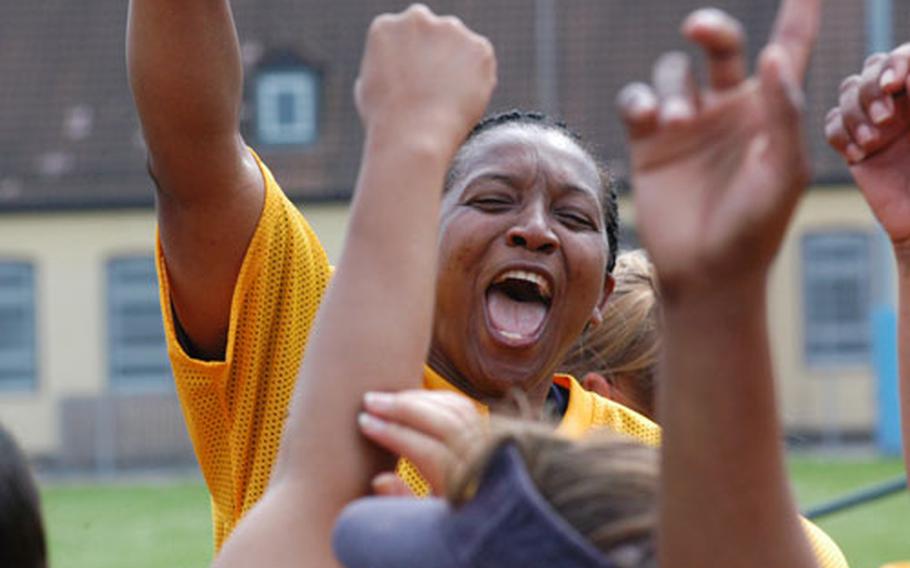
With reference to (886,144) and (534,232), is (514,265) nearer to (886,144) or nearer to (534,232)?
(534,232)

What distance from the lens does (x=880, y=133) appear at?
258 cm

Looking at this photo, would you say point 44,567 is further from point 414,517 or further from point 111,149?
point 111,149

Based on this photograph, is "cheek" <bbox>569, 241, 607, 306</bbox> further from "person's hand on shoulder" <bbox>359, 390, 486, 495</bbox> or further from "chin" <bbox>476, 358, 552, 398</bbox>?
"person's hand on shoulder" <bbox>359, 390, 486, 495</bbox>

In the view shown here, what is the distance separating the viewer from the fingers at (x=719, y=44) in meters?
1.79

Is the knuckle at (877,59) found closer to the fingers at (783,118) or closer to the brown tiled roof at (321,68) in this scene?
the fingers at (783,118)

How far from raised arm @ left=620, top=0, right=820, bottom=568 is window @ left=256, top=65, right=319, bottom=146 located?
107 feet

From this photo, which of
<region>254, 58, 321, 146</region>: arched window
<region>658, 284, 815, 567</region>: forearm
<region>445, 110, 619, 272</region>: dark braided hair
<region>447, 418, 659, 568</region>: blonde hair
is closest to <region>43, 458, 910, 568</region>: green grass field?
<region>254, 58, 321, 146</region>: arched window

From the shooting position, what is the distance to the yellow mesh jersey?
3129 mm

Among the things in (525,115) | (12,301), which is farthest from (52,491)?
(525,115)

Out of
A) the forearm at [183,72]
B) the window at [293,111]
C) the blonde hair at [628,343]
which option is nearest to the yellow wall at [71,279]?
the window at [293,111]

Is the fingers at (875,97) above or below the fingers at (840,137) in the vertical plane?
above

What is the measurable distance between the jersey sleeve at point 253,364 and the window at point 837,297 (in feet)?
101

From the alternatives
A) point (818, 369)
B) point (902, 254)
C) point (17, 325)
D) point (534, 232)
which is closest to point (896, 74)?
point (902, 254)

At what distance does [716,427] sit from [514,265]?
4.85ft
